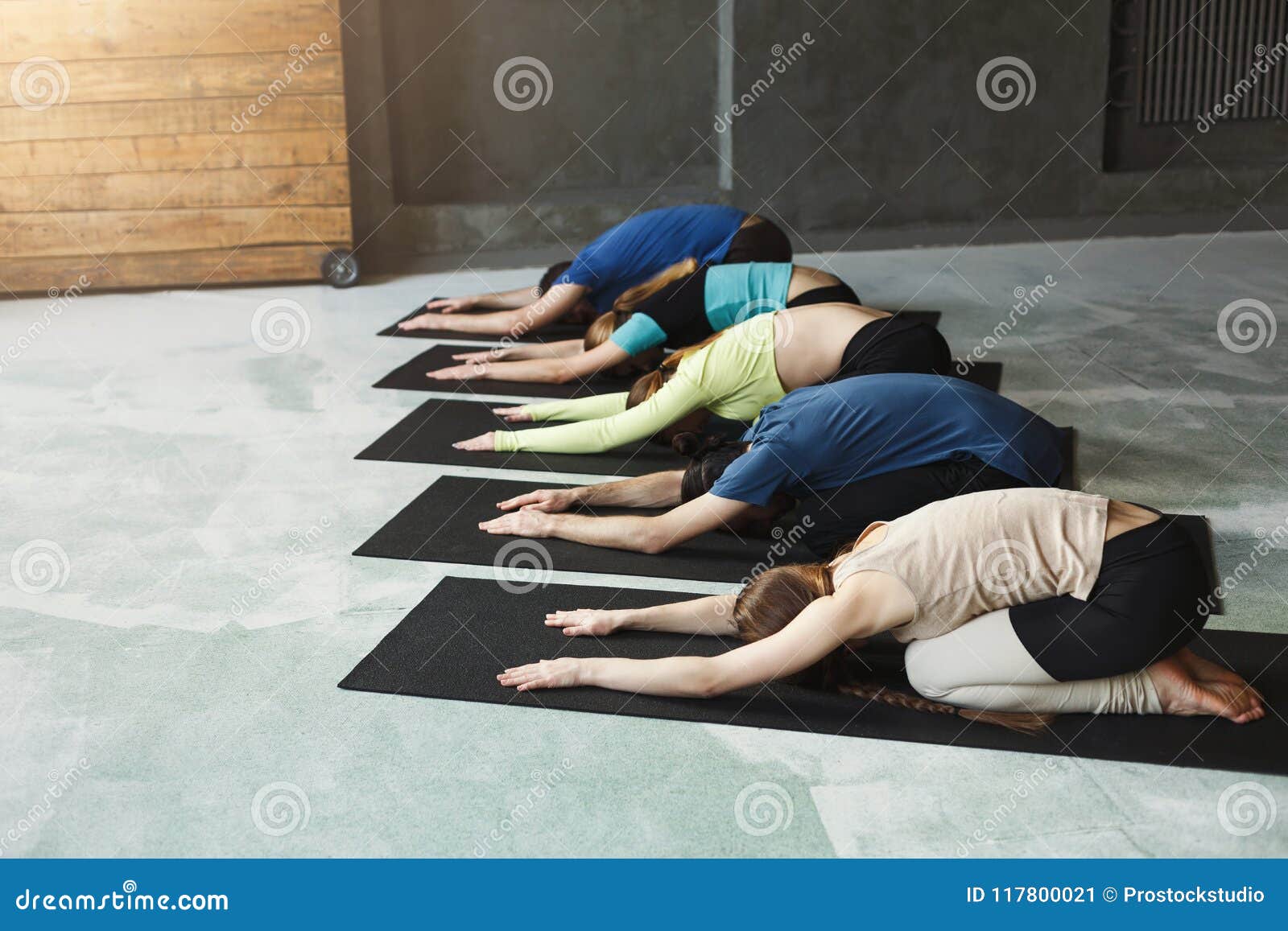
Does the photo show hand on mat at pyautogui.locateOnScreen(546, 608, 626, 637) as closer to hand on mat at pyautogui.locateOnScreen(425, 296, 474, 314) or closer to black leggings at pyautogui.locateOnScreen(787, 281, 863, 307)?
black leggings at pyautogui.locateOnScreen(787, 281, 863, 307)

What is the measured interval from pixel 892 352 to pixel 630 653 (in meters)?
1.36

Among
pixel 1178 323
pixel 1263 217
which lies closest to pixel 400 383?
pixel 1178 323

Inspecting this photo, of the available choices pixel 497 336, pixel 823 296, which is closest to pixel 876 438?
pixel 823 296

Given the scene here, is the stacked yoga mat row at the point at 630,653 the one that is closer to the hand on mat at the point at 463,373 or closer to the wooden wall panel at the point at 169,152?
the hand on mat at the point at 463,373

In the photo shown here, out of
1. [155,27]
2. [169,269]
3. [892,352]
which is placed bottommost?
[169,269]

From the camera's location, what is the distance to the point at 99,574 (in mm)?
3527

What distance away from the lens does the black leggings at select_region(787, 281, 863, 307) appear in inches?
174

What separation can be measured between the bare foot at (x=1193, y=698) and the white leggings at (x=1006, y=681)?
0.02 m

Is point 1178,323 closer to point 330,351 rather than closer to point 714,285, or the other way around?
point 714,285

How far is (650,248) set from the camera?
209 inches

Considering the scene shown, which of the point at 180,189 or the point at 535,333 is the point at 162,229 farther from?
the point at 535,333

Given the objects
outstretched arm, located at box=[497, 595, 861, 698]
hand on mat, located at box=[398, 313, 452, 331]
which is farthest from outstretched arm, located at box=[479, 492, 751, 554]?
hand on mat, located at box=[398, 313, 452, 331]

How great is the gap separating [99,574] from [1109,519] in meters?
2.79

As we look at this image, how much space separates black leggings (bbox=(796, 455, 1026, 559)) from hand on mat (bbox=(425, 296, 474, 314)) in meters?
3.51
